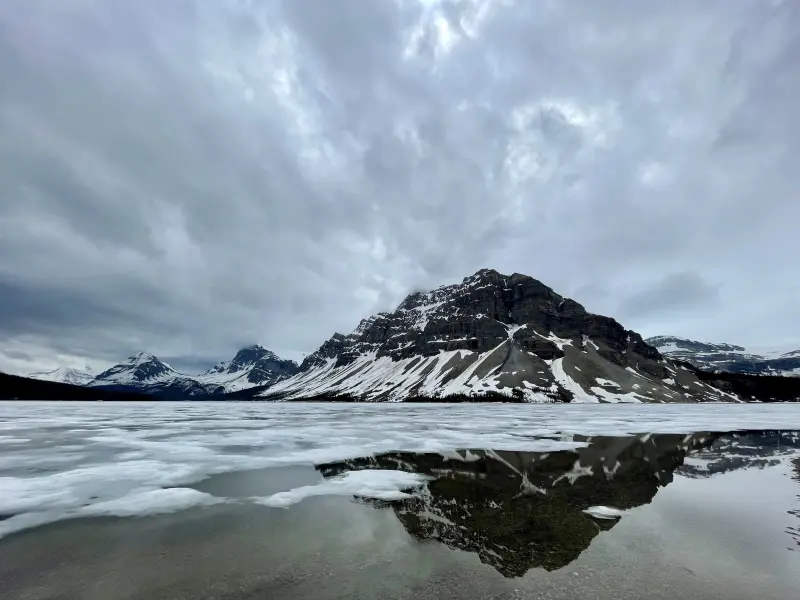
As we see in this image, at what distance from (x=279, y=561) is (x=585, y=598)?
6139mm

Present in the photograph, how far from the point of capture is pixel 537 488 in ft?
49.7

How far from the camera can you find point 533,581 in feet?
25.8

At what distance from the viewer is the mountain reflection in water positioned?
9.80 meters

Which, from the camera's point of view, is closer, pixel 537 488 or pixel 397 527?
pixel 397 527

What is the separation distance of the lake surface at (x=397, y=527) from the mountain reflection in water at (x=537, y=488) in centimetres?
8

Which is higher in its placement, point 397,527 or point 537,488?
point 537,488

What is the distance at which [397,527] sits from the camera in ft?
36.4

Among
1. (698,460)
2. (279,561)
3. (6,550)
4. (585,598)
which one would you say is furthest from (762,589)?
(698,460)

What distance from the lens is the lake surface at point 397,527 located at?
773 cm

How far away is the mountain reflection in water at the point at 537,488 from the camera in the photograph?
9797 mm

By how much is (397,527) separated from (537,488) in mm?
6708

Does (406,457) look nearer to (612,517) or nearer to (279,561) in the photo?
(612,517)

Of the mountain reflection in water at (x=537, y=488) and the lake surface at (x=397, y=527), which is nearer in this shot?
the lake surface at (x=397, y=527)

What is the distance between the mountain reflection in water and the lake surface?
0.08 meters
